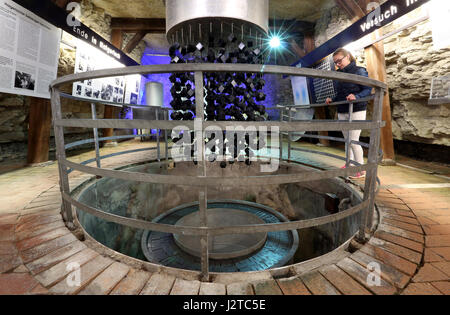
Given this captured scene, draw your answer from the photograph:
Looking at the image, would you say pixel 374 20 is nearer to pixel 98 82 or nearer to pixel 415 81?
pixel 415 81

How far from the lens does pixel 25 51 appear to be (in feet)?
8.59

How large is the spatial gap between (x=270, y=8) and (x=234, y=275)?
225 inches

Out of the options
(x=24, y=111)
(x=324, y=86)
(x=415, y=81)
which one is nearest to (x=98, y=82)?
(x=24, y=111)

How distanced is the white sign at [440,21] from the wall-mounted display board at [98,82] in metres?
4.50

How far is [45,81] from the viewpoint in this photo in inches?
115

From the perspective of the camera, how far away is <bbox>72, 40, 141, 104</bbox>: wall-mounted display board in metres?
3.82

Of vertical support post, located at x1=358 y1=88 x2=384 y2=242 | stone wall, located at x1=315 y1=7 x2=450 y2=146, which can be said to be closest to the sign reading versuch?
stone wall, located at x1=315 y1=7 x2=450 y2=146

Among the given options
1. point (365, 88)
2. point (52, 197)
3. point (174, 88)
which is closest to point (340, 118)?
point (365, 88)

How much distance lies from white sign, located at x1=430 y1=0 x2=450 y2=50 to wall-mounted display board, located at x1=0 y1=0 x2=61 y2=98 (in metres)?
4.83

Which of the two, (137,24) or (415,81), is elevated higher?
(137,24)

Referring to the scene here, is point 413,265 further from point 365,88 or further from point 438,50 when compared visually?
point 438,50

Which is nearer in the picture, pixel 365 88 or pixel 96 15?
pixel 365 88
